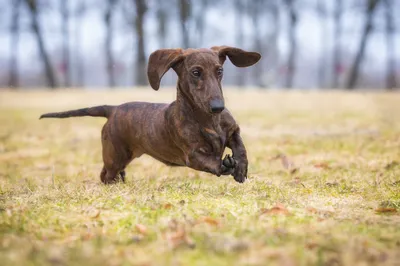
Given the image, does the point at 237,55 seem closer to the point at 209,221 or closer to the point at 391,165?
the point at 209,221

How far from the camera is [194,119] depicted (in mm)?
4863

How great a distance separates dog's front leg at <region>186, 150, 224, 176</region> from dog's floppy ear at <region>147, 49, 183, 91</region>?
0.75 m

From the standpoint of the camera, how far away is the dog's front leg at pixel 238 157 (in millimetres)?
4785

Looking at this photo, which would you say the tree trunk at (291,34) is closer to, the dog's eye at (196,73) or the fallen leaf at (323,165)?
the fallen leaf at (323,165)

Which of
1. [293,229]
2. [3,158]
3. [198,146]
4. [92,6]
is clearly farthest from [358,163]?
[92,6]

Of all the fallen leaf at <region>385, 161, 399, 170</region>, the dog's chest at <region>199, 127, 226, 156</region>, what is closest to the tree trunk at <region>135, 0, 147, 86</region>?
the fallen leaf at <region>385, 161, 399, 170</region>

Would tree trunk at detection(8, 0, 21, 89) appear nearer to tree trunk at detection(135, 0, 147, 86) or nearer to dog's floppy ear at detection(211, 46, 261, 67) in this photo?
tree trunk at detection(135, 0, 147, 86)

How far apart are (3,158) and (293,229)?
23.4 feet

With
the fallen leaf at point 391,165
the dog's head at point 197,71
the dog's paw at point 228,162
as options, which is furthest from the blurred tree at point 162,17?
the dog's paw at point 228,162

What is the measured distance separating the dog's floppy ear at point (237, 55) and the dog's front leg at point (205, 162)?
3.25ft

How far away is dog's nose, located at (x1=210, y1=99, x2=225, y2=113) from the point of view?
436cm

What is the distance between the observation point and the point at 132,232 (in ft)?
11.1

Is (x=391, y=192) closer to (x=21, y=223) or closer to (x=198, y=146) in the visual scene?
(x=198, y=146)

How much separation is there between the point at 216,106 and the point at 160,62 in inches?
33.9
